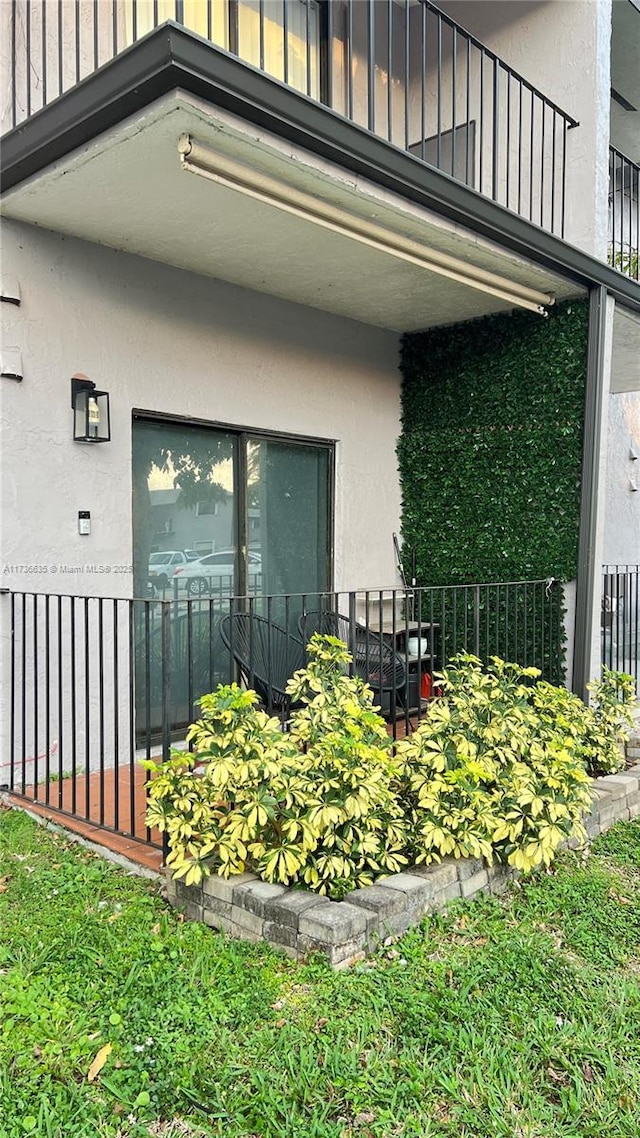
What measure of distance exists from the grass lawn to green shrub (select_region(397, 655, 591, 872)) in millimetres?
247

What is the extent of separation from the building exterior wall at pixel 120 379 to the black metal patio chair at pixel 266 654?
782 mm

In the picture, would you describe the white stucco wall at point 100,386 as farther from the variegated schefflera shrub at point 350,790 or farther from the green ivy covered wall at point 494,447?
the green ivy covered wall at point 494,447

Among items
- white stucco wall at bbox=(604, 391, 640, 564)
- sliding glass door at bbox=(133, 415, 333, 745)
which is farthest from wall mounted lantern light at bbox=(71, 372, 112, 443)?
white stucco wall at bbox=(604, 391, 640, 564)

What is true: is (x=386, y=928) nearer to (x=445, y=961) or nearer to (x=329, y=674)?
(x=445, y=961)

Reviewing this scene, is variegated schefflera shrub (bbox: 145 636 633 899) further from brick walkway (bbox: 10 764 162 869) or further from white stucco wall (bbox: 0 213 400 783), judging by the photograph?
white stucco wall (bbox: 0 213 400 783)

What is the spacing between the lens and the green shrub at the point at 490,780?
123 inches

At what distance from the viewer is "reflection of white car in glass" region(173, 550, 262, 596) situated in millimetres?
5043

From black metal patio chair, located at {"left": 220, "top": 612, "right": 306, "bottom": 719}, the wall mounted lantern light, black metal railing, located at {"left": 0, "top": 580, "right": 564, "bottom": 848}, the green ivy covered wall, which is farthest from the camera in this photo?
the green ivy covered wall

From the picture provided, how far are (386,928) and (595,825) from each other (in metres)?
1.70

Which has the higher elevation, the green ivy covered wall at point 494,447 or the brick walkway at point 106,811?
the green ivy covered wall at point 494,447

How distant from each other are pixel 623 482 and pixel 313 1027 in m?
7.43

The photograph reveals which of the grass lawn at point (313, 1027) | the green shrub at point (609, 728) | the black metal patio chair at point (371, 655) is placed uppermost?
the black metal patio chair at point (371, 655)

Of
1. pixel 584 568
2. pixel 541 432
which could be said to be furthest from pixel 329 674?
pixel 541 432

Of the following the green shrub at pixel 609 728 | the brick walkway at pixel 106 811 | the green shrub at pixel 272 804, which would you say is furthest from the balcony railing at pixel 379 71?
the brick walkway at pixel 106 811
